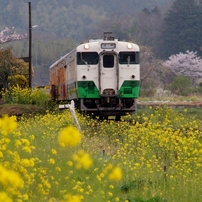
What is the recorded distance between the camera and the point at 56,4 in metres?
173

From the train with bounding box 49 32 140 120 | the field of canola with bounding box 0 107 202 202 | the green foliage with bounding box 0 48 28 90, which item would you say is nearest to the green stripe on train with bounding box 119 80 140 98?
the train with bounding box 49 32 140 120

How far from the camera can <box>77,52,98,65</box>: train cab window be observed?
19594mm

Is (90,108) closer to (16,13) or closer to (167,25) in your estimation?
(167,25)

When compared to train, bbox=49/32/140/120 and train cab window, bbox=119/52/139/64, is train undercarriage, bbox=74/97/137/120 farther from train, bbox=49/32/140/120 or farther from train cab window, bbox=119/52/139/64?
train cab window, bbox=119/52/139/64

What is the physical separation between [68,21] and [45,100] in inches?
5286

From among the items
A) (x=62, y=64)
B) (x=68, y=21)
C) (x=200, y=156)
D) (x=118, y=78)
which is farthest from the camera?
(x=68, y=21)

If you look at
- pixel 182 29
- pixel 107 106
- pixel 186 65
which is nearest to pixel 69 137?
pixel 107 106

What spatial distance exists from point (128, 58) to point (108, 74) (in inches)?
30.3

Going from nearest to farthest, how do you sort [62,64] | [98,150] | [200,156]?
[200,156] → [98,150] → [62,64]

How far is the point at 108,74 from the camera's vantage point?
19703 mm

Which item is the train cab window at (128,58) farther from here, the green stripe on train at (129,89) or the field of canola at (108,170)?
the field of canola at (108,170)

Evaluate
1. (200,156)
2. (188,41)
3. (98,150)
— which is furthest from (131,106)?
(188,41)

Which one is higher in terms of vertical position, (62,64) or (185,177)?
(62,64)

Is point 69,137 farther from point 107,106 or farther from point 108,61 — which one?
point 107,106
